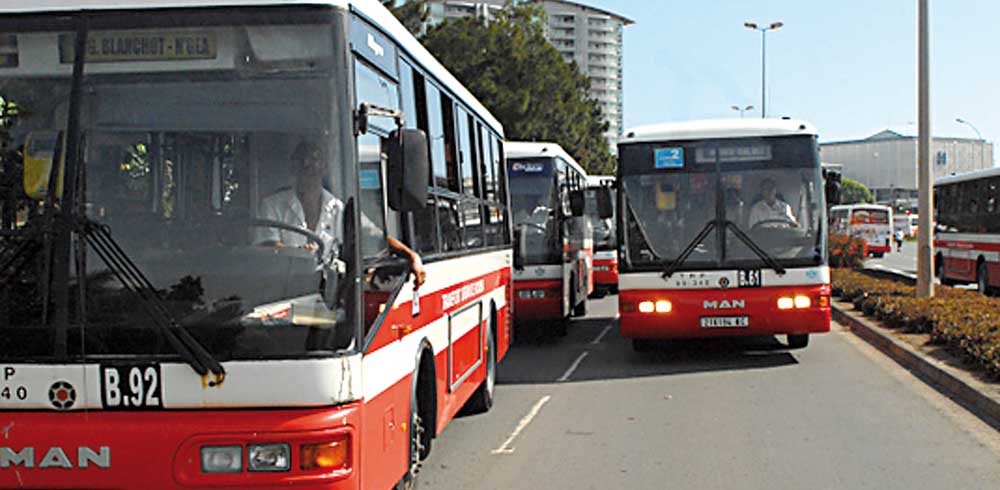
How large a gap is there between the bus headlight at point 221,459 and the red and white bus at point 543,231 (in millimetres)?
11576

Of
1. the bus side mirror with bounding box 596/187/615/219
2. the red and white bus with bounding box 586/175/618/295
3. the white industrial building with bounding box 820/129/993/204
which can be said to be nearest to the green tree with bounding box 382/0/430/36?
the red and white bus with bounding box 586/175/618/295

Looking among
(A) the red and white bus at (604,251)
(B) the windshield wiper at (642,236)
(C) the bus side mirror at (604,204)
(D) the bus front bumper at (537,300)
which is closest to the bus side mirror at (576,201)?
(D) the bus front bumper at (537,300)

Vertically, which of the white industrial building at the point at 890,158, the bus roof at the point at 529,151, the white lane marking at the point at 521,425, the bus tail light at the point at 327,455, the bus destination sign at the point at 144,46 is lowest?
the white lane marking at the point at 521,425

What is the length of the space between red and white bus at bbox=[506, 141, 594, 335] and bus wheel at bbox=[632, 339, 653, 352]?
2.01m

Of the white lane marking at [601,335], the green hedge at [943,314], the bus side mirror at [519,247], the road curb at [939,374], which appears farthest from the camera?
the white lane marking at [601,335]

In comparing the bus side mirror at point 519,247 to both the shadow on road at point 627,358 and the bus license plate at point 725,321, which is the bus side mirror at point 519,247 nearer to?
the shadow on road at point 627,358

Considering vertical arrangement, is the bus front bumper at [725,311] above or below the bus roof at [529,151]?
below

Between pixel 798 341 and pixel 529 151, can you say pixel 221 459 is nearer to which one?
pixel 798 341

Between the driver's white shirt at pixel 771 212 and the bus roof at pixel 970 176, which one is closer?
the driver's white shirt at pixel 771 212

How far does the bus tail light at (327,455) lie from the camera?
15.7 feet

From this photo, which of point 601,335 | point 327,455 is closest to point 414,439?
point 327,455

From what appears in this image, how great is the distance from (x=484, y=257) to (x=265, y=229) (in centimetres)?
508

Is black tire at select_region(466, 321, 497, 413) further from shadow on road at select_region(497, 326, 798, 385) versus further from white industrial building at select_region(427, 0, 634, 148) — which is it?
white industrial building at select_region(427, 0, 634, 148)

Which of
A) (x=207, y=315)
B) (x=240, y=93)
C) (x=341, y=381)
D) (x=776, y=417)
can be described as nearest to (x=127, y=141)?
(x=240, y=93)
